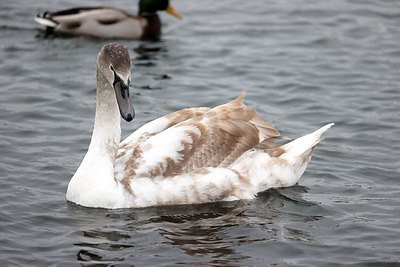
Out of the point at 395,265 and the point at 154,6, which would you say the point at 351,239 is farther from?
the point at 154,6

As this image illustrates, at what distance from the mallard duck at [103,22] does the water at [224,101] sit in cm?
29

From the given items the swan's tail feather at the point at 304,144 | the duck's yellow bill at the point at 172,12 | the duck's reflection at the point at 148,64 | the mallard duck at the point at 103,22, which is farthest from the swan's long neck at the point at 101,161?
the duck's yellow bill at the point at 172,12

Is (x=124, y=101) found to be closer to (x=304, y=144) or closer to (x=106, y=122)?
(x=106, y=122)

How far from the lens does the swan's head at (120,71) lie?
9.07m

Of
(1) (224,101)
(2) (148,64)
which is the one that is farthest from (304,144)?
(2) (148,64)

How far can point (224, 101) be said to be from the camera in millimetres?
13281

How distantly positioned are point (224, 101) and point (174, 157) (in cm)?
393

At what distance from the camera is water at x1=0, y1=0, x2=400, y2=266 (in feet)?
27.7

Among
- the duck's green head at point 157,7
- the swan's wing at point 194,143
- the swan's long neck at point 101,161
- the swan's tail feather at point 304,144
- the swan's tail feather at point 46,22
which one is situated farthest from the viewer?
the duck's green head at point 157,7

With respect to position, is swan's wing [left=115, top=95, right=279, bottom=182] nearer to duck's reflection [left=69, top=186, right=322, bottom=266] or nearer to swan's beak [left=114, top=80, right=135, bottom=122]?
duck's reflection [left=69, top=186, right=322, bottom=266]

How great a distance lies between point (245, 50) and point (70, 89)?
3642mm

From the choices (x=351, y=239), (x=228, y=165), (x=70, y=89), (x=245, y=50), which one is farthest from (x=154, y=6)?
(x=351, y=239)

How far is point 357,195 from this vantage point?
9.93m

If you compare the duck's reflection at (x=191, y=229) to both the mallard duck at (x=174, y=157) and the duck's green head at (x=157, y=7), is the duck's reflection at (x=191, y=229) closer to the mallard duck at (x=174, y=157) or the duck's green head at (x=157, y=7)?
the mallard duck at (x=174, y=157)
